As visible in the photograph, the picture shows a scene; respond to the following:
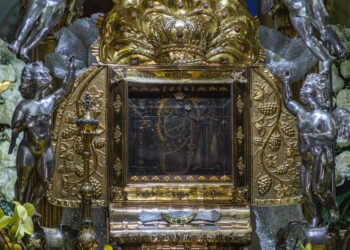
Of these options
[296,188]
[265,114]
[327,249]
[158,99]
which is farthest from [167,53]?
[327,249]

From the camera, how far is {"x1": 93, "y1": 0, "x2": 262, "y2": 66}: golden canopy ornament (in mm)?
Answer: 4309

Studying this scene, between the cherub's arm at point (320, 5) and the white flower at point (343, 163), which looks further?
the white flower at point (343, 163)

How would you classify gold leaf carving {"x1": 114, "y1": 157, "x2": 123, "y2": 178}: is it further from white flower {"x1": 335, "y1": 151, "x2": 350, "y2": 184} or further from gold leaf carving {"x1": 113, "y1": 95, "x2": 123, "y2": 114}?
white flower {"x1": 335, "y1": 151, "x2": 350, "y2": 184}

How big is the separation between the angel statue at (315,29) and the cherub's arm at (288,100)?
169 millimetres

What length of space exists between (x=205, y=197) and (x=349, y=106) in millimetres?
918

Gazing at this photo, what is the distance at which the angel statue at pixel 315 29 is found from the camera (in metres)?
4.09

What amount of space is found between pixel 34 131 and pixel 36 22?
0.50m

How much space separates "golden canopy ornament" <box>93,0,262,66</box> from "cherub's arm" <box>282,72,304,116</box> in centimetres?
35

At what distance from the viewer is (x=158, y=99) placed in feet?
14.2

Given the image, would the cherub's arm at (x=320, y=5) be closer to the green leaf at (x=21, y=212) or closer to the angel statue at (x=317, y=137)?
the angel statue at (x=317, y=137)

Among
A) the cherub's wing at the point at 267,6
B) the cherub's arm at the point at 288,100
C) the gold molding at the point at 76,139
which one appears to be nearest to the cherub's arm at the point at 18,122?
the gold molding at the point at 76,139

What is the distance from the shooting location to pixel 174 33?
169 inches

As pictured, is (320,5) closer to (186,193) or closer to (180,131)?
(180,131)

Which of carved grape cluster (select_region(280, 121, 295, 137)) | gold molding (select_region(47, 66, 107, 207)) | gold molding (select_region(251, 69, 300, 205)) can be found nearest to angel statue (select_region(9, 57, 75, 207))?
gold molding (select_region(47, 66, 107, 207))
